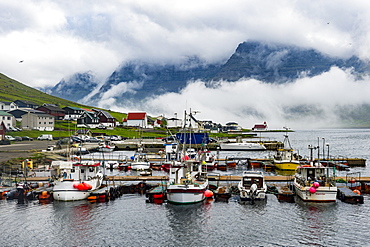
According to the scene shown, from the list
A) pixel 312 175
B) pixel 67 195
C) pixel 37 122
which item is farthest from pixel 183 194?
pixel 37 122

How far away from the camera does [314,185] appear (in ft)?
152

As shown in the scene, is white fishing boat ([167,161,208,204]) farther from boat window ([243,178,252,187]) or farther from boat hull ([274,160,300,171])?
boat hull ([274,160,300,171])

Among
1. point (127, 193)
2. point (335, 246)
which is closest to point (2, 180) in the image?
point (127, 193)

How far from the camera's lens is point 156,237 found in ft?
113

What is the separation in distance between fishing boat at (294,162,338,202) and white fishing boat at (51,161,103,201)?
28.3m

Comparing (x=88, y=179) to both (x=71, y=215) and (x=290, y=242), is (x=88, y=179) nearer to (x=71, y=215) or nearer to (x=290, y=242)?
(x=71, y=215)

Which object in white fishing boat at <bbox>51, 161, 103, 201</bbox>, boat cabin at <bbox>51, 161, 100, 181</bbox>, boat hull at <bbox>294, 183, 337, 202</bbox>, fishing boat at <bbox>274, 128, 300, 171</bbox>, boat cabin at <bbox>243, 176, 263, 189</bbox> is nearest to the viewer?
boat hull at <bbox>294, 183, 337, 202</bbox>

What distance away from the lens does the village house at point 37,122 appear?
17475 centimetres

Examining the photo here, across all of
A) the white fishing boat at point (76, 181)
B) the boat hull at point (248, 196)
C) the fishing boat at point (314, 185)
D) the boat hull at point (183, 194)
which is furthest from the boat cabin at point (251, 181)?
the white fishing boat at point (76, 181)

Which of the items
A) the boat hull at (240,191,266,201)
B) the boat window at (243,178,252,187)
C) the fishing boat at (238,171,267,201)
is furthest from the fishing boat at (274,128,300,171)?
the boat hull at (240,191,266,201)

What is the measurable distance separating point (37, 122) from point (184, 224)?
153 meters

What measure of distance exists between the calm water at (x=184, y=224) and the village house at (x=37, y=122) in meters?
135

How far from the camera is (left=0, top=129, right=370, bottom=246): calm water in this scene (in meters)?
33.7

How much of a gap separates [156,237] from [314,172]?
1046 inches
